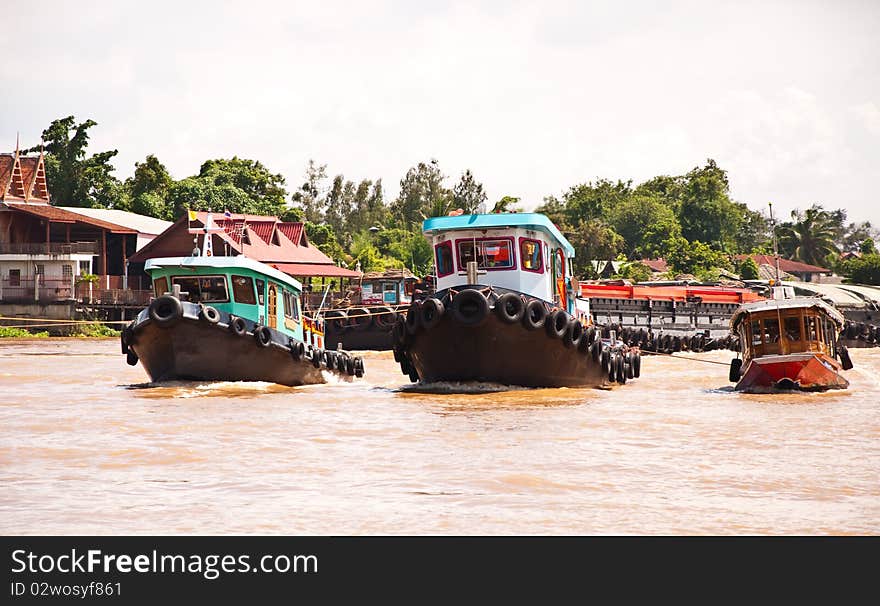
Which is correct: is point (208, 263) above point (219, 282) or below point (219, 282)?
above

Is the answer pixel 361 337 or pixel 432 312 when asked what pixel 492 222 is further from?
pixel 361 337

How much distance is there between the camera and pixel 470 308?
18.7 m

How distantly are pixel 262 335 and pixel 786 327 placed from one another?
9775 mm

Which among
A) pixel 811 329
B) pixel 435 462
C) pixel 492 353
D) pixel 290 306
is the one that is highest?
pixel 290 306

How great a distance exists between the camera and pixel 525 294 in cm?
1975

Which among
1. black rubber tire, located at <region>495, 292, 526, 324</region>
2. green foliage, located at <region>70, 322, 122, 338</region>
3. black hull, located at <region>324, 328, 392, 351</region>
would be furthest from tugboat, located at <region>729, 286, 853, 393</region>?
green foliage, located at <region>70, 322, 122, 338</region>

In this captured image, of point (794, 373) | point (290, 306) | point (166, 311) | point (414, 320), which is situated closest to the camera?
point (166, 311)

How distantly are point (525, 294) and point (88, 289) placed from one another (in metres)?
37.3

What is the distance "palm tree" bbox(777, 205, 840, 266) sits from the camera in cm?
9338

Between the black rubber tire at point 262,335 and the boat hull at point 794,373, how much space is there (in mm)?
8896

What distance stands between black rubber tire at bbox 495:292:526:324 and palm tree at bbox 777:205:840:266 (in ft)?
262

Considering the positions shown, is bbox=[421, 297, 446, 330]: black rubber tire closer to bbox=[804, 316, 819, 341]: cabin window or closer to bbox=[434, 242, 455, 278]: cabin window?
bbox=[434, 242, 455, 278]: cabin window

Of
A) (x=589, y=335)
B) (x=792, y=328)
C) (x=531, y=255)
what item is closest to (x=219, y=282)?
(x=531, y=255)

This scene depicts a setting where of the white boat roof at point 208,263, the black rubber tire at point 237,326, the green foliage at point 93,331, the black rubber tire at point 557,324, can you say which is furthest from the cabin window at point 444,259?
the green foliage at point 93,331
